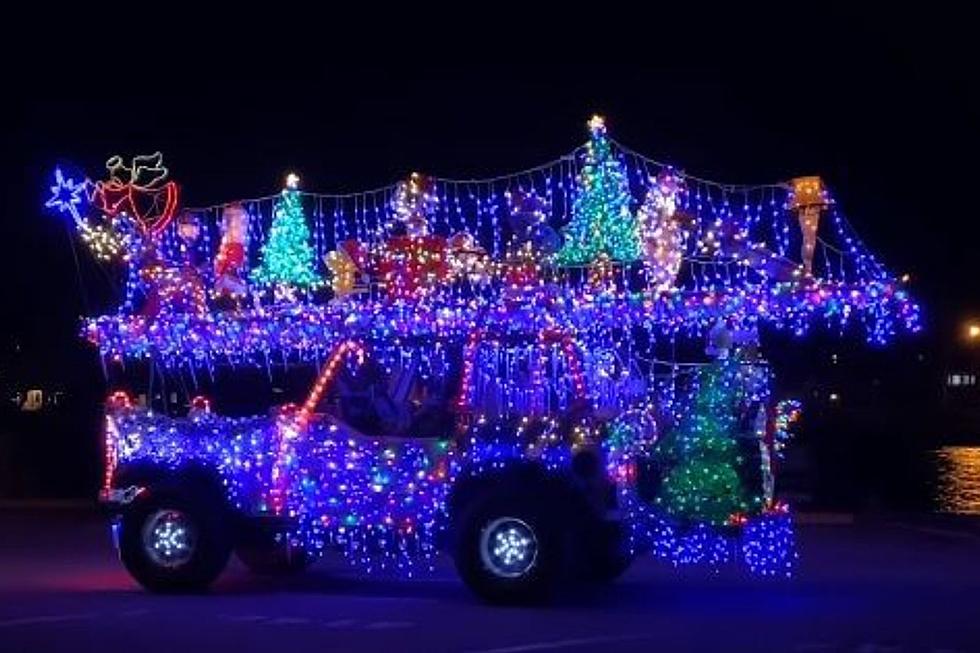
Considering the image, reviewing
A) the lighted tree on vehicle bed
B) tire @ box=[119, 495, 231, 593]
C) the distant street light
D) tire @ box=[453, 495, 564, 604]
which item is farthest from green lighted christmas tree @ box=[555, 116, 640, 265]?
the distant street light

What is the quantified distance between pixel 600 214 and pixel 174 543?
176 inches

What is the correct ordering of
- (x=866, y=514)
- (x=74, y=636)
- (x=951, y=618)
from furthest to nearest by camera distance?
(x=866, y=514)
(x=951, y=618)
(x=74, y=636)

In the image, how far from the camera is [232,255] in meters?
15.5

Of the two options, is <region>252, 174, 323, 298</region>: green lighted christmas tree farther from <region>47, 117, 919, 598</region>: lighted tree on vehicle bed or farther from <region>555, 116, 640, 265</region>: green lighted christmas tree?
<region>555, 116, 640, 265</region>: green lighted christmas tree

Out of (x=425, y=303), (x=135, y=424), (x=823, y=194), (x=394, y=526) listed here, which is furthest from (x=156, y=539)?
(x=823, y=194)

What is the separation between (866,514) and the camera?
917 inches

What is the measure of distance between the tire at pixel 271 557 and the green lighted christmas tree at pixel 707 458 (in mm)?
3252

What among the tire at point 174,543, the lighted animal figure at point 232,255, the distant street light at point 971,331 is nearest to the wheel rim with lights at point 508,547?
the tire at point 174,543

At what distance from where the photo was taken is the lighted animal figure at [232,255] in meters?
15.4

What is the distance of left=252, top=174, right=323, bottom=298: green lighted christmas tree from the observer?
15.5 metres

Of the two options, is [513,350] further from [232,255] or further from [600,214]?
[232,255]

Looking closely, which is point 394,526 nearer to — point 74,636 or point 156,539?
point 156,539

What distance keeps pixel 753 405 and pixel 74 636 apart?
5.56 metres

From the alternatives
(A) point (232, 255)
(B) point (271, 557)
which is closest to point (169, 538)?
(B) point (271, 557)
